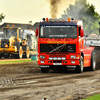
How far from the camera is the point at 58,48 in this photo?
16.9 metres

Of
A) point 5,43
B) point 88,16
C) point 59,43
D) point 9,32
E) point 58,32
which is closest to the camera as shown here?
point 59,43

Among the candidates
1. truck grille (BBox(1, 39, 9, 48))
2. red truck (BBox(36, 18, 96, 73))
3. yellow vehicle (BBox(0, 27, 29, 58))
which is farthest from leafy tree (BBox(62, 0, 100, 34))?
red truck (BBox(36, 18, 96, 73))

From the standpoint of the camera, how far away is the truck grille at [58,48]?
16.8 m

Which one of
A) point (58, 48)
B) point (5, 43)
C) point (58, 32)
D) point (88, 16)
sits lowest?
point (58, 48)

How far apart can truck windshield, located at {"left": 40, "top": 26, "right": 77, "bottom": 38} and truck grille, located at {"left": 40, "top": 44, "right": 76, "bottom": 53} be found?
0.48m

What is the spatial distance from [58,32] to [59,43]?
0.60m

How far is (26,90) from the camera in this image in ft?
33.2

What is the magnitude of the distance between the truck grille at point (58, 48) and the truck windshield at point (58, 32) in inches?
18.7

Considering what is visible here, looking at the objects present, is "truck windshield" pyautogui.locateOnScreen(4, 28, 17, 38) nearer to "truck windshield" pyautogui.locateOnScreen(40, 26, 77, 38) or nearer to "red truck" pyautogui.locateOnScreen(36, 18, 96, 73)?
"red truck" pyautogui.locateOnScreen(36, 18, 96, 73)

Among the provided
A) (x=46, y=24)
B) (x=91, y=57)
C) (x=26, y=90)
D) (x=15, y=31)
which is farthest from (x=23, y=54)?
(x=26, y=90)

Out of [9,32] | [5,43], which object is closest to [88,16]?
[9,32]

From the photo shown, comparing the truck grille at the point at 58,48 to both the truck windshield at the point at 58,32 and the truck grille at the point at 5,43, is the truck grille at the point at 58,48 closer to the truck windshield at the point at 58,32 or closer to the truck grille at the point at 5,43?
the truck windshield at the point at 58,32

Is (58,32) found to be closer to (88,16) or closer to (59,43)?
(59,43)

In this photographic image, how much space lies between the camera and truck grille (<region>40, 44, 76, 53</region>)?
55.1ft
